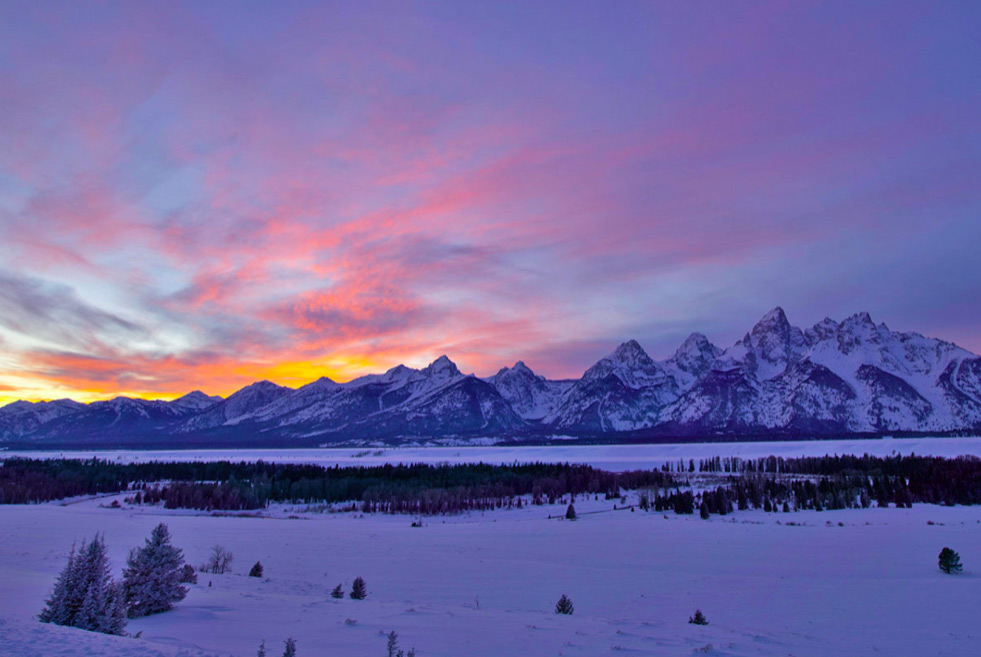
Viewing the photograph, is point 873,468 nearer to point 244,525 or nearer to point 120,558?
point 244,525

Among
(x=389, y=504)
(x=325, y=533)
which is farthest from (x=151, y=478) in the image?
(x=325, y=533)

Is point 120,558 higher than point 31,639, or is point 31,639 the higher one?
point 31,639

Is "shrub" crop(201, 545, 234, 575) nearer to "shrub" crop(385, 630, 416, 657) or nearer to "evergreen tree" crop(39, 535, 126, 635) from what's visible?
"evergreen tree" crop(39, 535, 126, 635)

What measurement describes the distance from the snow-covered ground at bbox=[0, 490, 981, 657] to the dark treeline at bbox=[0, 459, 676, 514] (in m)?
44.5

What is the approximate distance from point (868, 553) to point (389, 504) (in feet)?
270

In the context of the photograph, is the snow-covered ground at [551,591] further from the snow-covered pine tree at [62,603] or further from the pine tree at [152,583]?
the pine tree at [152,583]

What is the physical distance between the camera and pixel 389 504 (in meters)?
108

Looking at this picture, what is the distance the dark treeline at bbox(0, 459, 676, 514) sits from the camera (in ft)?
352

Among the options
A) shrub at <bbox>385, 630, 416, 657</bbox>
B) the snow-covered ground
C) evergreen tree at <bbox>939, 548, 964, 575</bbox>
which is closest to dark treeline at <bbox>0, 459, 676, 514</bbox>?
the snow-covered ground

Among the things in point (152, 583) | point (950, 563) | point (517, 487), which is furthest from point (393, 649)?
point (517, 487)

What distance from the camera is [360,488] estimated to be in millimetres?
125750

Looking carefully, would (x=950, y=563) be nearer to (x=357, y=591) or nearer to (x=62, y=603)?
(x=357, y=591)

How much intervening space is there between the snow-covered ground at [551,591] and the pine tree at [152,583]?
2.65ft

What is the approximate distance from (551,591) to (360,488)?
102155mm
